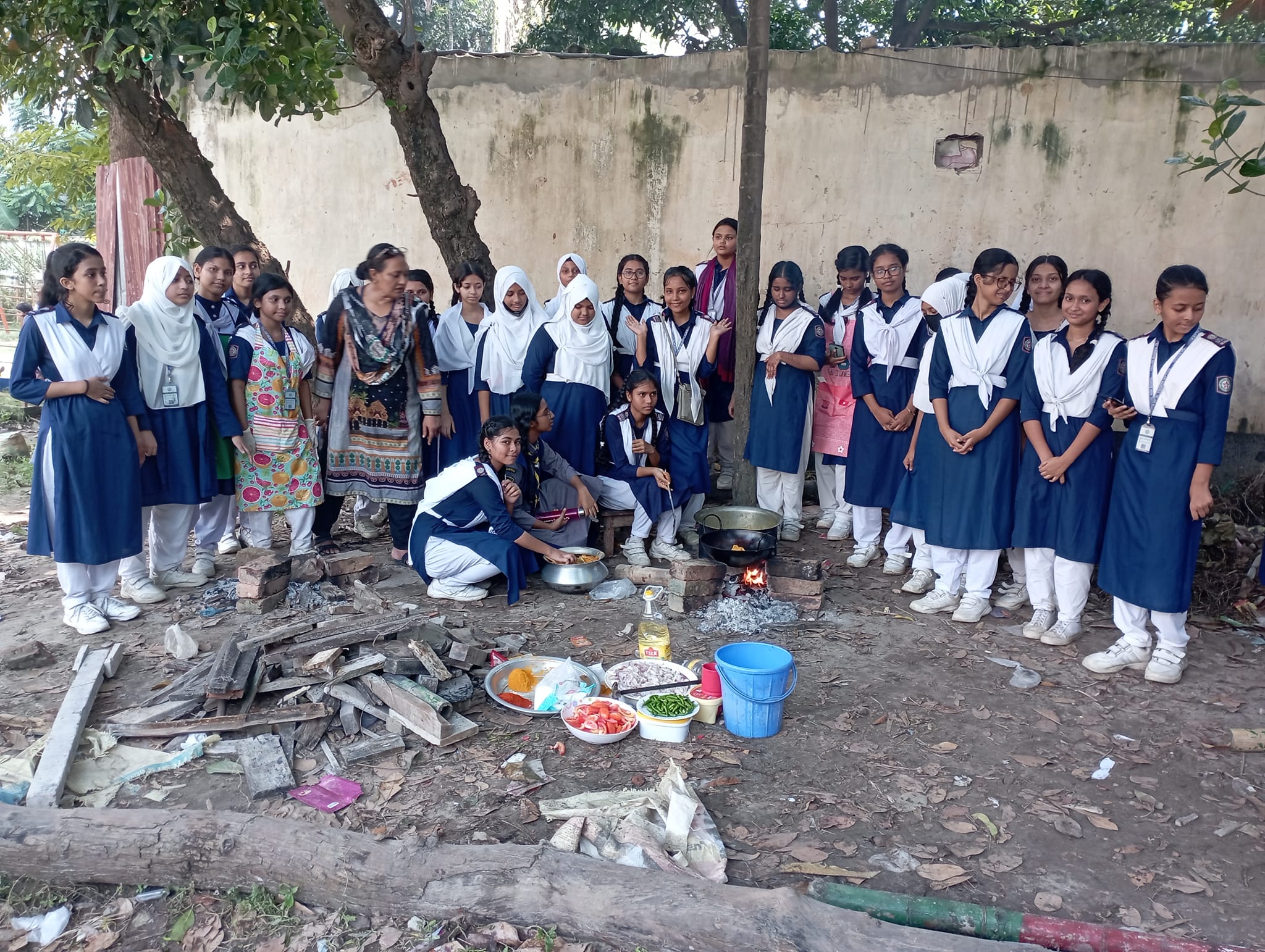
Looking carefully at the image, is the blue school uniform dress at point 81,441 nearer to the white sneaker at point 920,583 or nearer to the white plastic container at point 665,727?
the white plastic container at point 665,727

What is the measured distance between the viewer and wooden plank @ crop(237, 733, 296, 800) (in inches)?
131

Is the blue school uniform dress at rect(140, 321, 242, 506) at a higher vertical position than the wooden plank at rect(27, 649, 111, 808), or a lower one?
higher

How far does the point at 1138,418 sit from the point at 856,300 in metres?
2.16

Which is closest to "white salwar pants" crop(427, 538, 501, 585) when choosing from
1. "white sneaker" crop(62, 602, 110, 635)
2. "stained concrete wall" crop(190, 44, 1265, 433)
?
"white sneaker" crop(62, 602, 110, 635)

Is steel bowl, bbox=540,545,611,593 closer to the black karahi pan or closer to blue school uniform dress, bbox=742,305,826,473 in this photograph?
the black karahi pan

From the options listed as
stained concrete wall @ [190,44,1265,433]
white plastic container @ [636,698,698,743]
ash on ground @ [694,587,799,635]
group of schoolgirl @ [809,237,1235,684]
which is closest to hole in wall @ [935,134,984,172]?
stained concrete wall @ [190,44,1265,433]

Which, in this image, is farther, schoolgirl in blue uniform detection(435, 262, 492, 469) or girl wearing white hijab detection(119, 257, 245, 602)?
schoolgirl in blue uniform detection(435, 262, 492, 469)

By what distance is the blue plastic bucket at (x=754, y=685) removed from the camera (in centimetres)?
369

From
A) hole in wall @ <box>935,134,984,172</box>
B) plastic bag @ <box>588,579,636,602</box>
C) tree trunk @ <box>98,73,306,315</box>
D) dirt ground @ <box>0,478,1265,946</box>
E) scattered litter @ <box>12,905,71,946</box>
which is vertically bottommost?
scattered litter @ <box>12,905,71,946</box>

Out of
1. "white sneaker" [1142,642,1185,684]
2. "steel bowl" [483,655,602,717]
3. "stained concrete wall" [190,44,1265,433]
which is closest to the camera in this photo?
"steel bowl" [483,655,602,717]

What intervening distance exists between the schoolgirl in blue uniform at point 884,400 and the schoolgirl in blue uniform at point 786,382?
355 millimetres

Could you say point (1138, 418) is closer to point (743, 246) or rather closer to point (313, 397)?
point (743, 246)

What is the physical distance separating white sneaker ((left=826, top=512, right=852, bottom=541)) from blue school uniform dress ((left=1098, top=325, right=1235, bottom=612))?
2224 mm

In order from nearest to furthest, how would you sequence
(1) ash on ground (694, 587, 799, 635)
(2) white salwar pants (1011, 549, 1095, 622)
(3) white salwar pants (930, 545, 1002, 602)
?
(2) white salwar pants (1011, 549, 1095, 622)
(1) ash on ground (694, 587, 799, 635)
(3) white salwar pants (930, 545, 1002, 602)
